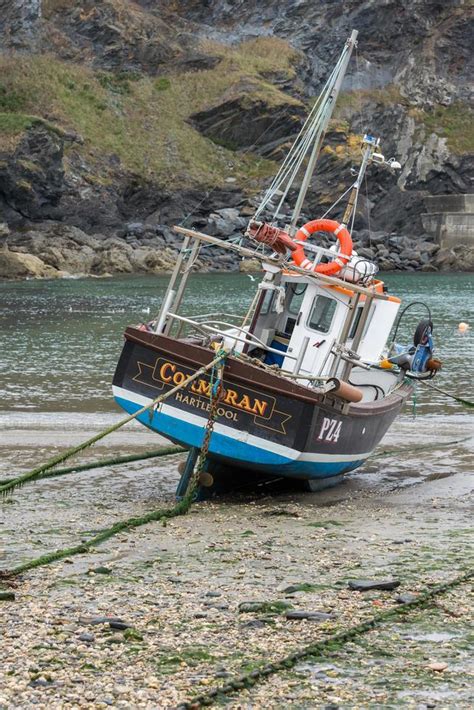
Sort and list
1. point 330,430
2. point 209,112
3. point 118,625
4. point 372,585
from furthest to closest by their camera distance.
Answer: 1. point 209,112
2. point 330,430
3. point 372,585
4. point 118,625

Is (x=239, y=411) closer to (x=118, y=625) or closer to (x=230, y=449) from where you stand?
(x=230, y=449)

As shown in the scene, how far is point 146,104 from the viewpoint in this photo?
327 feet

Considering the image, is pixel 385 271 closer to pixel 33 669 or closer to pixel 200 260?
pixel 200 260

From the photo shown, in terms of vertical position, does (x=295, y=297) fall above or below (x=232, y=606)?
above

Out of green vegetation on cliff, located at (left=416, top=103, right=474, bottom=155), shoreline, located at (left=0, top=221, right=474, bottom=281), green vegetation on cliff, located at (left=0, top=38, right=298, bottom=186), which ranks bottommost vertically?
shoreline, located at (left=0, top=221, right=474, bottom=281)

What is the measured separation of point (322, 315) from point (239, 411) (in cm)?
272

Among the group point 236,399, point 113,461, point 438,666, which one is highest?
point 236,399

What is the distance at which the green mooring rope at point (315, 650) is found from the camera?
7535 millimetres

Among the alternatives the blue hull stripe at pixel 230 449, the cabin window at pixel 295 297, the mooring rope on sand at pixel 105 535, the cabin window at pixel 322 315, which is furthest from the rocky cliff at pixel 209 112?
the mooring rope on sand at pixel 105 535

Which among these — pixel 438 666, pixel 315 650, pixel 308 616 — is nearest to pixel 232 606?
pixel 308 616

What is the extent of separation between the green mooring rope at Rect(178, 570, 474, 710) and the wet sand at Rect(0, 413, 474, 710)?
9cm

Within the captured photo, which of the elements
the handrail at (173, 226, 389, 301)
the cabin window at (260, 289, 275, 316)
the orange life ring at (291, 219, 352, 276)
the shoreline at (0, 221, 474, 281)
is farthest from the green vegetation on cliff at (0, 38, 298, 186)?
the handrail at (173, 226, 389, 301)

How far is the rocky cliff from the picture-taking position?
80.5 metres

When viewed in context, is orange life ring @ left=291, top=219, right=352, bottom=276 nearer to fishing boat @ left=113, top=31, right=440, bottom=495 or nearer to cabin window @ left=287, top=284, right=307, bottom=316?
fishing boat @ left=113, top=31, right=440, bottom=495
